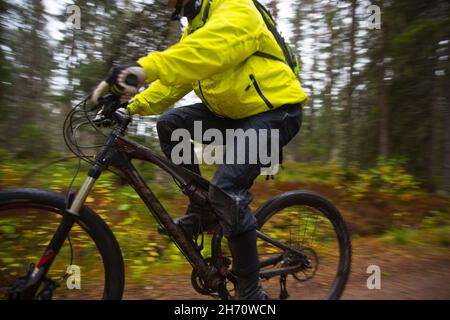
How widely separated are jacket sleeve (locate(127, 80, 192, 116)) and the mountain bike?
39cm

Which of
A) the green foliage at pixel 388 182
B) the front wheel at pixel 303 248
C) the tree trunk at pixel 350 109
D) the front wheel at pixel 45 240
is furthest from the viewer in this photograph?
the tree trunk at pixel 350 109

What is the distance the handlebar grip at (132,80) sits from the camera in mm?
2038

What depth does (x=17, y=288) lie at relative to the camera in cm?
209

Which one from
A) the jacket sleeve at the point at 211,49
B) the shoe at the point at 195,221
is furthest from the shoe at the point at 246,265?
the jacket sleeve at the point at 211,49

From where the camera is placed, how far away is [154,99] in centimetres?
291

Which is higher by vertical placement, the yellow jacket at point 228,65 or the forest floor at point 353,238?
the yellow jacket at point 228,65

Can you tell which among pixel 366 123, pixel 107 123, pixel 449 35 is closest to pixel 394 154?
pixel 366 123

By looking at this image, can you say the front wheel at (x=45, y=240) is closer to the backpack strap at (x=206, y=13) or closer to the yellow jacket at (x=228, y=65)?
the yellow jacket at (x=228, y=65)

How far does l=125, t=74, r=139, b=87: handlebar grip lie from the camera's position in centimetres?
204

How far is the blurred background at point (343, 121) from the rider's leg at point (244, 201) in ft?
3.85

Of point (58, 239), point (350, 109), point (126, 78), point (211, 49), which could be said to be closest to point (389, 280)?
point (211, 49)

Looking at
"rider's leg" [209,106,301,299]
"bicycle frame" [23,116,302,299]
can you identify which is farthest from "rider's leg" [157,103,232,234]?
"rider's leg" [209,106,301,299]

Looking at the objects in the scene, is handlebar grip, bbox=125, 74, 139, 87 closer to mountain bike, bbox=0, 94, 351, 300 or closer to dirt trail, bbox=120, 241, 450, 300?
mountain bike, bbox=0, 94, 351, 300

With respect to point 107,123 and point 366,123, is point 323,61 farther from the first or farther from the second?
point 107,123
